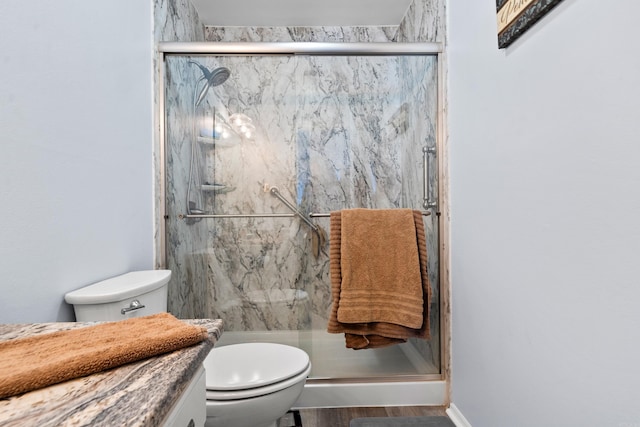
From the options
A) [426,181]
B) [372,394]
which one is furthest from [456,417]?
[426,181]

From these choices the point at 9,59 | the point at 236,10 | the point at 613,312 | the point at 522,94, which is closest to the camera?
the point at 613,312

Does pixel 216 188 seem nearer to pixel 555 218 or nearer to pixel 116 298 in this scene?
pixel 116 298

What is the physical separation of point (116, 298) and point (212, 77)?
1.29m

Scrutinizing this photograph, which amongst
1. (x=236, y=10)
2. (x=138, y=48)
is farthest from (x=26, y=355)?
(x=236, y=10)

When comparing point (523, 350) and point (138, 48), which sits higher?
point (138, 48)

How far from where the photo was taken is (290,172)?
1944mm

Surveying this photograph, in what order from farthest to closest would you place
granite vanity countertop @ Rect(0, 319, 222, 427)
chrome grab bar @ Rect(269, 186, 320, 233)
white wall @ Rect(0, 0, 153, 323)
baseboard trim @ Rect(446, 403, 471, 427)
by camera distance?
chrome grab bar @ Rect(269, 186, 320, 233), baseboard trim @ Rect(446, 403, 471, 427), white wall @ Rect(0, 0, 153, 323), granite vanity countertop @ Rect(0, 319, 222, 427)

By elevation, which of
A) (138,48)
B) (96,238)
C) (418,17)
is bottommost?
(96,238)

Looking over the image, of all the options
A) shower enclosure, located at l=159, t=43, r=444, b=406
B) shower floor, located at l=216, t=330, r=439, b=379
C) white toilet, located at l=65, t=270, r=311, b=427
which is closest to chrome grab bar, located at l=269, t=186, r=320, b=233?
shower enclosure, located at l=159, t=43, r=444, b=406

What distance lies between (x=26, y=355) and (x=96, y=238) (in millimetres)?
812

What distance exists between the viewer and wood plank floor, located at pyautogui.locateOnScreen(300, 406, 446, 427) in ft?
5.46

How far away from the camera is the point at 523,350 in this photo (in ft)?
3.55

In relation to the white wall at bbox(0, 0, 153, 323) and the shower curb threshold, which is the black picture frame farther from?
the shower curb threshold

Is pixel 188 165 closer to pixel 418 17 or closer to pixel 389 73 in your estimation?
pixel 389 73
